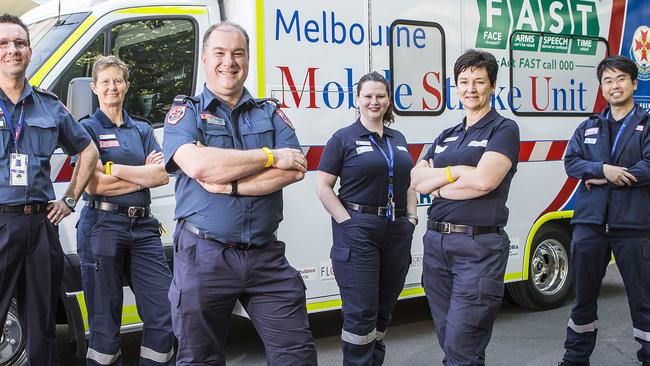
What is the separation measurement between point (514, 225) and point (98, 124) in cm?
362

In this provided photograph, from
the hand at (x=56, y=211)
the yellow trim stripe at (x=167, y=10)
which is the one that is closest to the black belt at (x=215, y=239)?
the hand at (x=56, y=211)

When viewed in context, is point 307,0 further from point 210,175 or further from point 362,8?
point 210,175

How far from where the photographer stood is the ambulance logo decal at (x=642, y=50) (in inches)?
295

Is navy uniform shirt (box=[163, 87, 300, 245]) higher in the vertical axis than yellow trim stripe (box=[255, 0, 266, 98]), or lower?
lower

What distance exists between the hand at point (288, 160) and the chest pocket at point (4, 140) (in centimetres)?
150

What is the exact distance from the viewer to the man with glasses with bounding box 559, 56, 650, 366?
15.8 feet

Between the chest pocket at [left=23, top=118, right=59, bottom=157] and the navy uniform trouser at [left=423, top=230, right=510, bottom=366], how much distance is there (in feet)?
6.83

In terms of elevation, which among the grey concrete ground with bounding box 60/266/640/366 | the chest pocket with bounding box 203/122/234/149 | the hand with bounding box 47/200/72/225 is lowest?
A: the grey concrete ground with bounding box 60/266/640/366

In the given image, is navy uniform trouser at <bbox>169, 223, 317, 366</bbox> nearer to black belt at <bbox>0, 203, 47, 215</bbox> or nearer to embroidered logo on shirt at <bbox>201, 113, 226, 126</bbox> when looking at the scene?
embroidered logo on shirt at <bbox>201, 113, 226, 126</bbox>

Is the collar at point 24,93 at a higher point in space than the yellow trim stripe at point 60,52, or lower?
lower

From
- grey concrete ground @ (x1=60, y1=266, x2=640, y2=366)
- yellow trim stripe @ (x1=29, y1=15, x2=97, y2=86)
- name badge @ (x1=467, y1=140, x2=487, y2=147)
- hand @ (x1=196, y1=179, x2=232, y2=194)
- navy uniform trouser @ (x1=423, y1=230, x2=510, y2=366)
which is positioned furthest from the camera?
grey concrete ground @ (x1=60, y1=266, x2=640, y2=366)

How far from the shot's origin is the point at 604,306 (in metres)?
7.12

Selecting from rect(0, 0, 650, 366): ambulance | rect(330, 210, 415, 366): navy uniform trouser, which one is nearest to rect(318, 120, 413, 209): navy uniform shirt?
rect(330, 210, 415, 366): navy uniform trouser

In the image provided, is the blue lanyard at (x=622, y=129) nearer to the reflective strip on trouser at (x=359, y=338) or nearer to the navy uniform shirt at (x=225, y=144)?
the reflective strip on trouser at (x=359, y=338)
